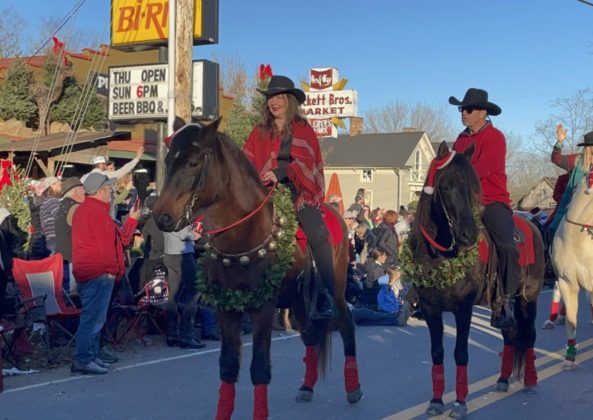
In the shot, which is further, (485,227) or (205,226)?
(485,227)

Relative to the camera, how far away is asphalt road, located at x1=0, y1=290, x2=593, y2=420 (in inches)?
275

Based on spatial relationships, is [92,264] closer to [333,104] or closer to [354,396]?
[354,396]

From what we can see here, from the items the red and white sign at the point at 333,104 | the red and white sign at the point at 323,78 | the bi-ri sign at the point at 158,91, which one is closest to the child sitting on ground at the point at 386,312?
the bi-ri sign at the point at 158,91

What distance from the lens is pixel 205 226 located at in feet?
18.2

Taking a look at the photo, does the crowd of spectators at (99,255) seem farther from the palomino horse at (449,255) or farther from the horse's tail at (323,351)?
the palomino horse at (449,255)

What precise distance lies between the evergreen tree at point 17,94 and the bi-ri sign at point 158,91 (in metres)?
13.2

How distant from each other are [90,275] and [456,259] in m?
4.27

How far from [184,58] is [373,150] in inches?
1714

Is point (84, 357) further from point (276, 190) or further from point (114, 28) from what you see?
point (114, 28)

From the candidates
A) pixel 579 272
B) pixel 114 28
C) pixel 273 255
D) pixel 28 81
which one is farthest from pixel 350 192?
pixel 273 255

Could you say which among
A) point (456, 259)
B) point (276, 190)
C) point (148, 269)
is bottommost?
point (148, 269)

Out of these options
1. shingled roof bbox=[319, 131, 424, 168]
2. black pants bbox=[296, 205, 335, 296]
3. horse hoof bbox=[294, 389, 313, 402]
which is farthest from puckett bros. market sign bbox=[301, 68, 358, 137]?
shingled roof bbox=[319, 131, 424, 168]

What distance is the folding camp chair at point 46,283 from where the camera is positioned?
8.82m

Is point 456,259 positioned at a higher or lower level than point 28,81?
lower
